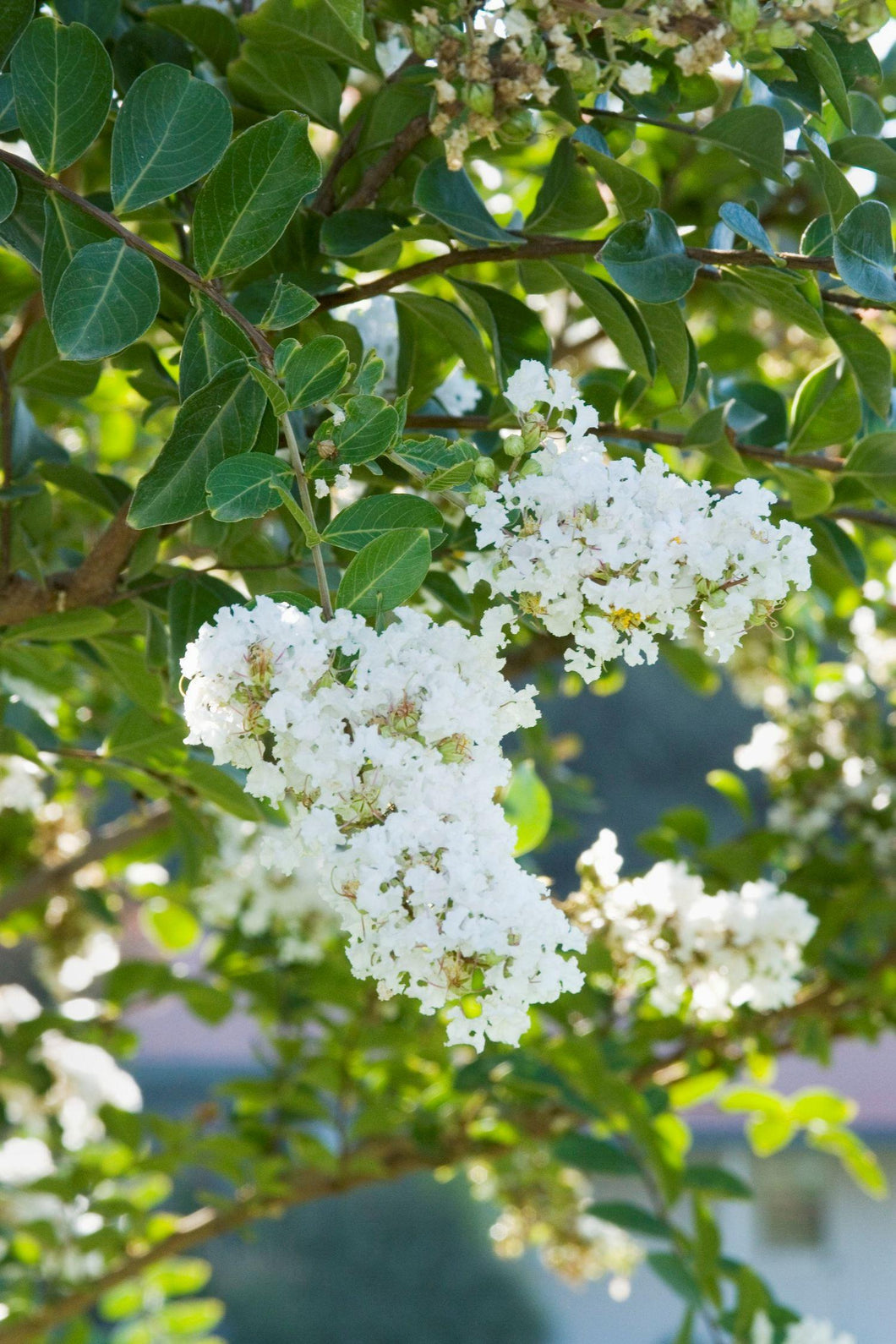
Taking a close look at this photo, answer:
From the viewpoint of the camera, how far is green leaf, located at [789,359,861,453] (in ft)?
2.65

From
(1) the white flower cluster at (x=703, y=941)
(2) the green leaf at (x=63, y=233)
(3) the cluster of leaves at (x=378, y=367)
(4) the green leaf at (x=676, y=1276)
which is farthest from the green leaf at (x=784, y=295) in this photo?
(4) the green leaf at (x=676, y=1276)

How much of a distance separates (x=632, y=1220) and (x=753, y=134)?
0.98 meters

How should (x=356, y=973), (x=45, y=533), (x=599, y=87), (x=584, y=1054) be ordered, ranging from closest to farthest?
(x=356, y=973) → (x=599, y=87) → (x=45, y=533) → (x=584, y=1054)

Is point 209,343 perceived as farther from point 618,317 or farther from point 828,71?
point 828,71

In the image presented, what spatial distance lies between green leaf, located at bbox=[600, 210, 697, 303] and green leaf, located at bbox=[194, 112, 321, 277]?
0.47ft

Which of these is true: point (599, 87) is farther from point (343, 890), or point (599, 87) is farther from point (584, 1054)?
point (584, 1054)

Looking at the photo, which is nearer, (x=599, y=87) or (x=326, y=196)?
(x=599, y=87)

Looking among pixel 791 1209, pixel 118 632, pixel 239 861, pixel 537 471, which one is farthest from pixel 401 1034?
pixel 791 1209

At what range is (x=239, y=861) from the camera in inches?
60.1

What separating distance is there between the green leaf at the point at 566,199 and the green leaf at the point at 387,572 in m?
0.30

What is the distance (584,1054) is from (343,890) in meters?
0.79

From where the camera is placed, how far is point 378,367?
554 mm

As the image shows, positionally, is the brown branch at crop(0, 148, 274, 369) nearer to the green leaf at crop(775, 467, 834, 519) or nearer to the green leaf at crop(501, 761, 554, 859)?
the green leaf at crop(775, 467, 834, 519)

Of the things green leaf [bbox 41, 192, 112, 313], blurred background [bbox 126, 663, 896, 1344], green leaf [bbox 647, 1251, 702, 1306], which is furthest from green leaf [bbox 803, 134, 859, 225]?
blurred background [bbox 126, 663, 896, 1344]
